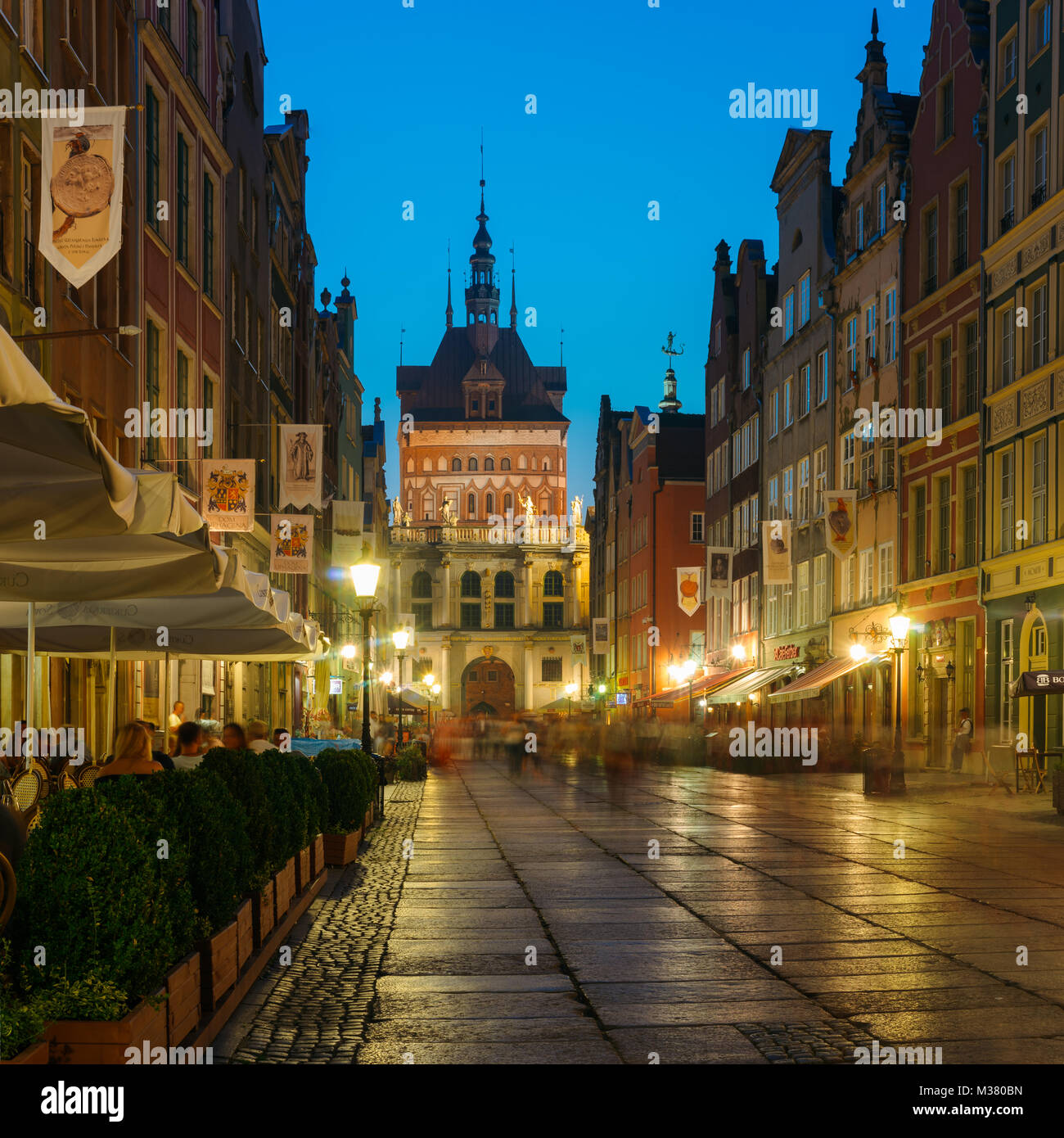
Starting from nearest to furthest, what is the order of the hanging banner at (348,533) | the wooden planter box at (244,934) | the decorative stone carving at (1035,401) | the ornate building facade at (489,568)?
1. the wooden planter box at (244,934)
2. the decorative stone carving at (1035,401)
3. the hanging banner at (348,533)
4. the ornate building facade at (489,568)

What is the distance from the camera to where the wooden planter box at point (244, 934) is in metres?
8.20

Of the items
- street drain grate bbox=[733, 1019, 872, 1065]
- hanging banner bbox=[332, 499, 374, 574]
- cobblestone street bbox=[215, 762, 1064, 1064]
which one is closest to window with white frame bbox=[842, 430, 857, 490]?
hanging banner bbox=[332, 499, 374, 574]

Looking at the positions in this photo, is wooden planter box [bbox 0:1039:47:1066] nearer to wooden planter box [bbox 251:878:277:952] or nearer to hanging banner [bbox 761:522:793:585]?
wooden planter box [bbox 251:878:277:952]

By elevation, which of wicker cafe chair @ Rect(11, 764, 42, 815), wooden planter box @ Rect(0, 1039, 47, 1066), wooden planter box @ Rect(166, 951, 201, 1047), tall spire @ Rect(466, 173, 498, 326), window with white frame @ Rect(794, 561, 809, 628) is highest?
tall spire @ Rect(466, 173, 498, 326)

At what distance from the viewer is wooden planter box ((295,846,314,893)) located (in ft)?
38.4

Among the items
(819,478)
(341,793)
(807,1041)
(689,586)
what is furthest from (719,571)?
(807,1041)

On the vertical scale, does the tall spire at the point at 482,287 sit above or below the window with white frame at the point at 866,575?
above

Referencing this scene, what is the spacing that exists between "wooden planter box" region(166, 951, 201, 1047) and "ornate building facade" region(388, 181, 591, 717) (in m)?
102

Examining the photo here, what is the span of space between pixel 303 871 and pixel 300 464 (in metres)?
18.7

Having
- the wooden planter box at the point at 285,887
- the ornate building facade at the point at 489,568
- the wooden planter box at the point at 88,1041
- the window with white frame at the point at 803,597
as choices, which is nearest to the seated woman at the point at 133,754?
the wooden planter box at the point at 285,887

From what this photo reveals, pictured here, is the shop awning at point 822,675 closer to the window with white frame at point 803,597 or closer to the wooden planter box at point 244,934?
the window with white frame at point 803,597

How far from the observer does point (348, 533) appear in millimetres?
50719

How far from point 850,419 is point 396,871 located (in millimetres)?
30630

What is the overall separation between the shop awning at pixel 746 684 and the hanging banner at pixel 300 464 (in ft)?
61.6
